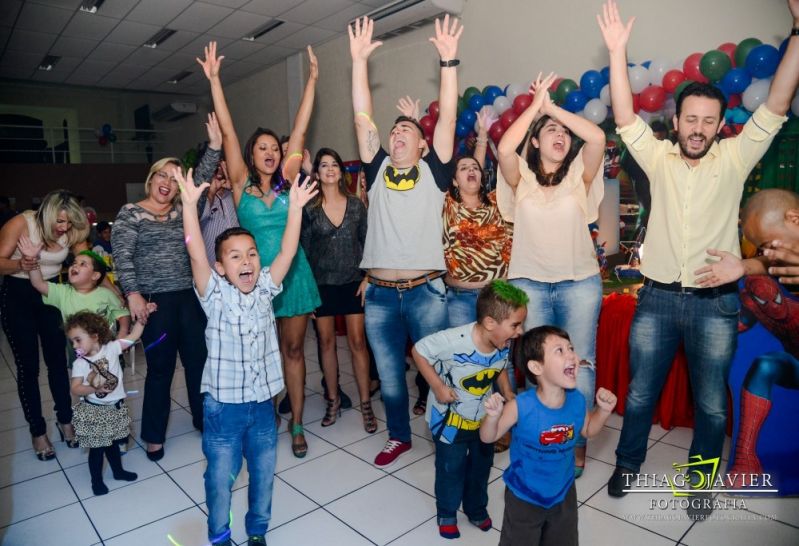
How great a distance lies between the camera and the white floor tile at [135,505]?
89.0 inches

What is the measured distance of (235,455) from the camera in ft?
6.17

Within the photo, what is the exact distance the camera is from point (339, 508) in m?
2.31

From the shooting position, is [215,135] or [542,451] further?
[215,135]

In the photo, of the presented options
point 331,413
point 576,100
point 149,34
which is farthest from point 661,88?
point 149,34

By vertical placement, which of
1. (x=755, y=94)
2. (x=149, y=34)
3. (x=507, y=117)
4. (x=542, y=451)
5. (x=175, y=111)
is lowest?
(x=542, y=451)

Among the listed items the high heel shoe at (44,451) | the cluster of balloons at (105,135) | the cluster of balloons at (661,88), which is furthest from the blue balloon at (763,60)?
the cluster of balloons at (105,135)

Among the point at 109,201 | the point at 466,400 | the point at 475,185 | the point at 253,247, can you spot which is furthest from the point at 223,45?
the point at 466,400

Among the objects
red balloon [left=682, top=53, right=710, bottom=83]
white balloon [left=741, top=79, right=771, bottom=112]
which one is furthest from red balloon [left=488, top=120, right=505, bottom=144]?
white balloon [left=741, top=79, right=771, bottom=112]

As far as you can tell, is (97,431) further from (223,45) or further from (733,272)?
(223,45)

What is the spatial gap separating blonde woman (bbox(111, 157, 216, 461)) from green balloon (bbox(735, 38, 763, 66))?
123 inches

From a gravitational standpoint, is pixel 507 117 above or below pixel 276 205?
above

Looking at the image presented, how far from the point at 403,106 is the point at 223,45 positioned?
5.17 meters

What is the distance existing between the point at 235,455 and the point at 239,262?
0.70 metres

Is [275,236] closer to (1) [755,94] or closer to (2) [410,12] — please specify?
(1) [755,94]
